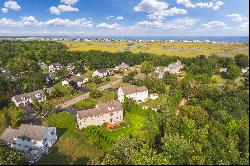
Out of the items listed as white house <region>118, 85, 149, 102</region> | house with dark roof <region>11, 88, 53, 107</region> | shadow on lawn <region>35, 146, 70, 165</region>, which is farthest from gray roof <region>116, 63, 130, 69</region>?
shadow on lawn <region>35, 146, 70, 165</region>

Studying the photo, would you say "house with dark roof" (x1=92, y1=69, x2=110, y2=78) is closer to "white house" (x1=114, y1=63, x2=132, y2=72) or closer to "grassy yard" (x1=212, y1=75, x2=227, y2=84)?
"white house" (x1=114, y1=63, x2=132, y2=72)

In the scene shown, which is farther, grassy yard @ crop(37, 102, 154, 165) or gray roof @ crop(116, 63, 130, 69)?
gray roof @ crop(116, 63, 130, 69)

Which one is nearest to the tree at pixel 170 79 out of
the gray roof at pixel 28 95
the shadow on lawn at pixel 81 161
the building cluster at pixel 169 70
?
the building cluster at pixel 169 70

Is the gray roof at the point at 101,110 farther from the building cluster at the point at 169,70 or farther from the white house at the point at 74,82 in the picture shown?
the building cluster at the point at 169,70

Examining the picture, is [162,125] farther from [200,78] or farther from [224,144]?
[200,78]

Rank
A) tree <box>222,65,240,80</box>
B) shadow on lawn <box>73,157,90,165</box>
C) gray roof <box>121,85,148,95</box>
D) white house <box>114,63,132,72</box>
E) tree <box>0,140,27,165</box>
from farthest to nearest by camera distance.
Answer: white house <box>114,63,132,72</box>
tree <box>222,65,240,80</box>
gray roof <box>121,85,148,95</box>
shadow on lawn <box>73,157,90,165</box>
tree <box>0,140,27,165</box>

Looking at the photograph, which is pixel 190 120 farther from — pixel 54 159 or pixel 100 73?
pixel 100 73
